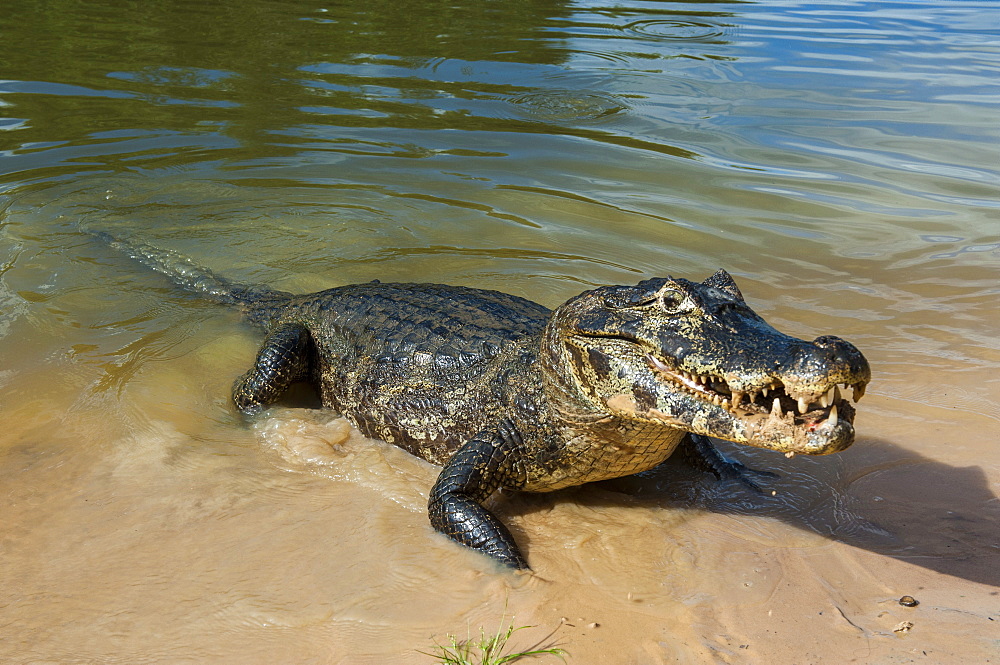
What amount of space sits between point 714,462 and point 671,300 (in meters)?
1.18

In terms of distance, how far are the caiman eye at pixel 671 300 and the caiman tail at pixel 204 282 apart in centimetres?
286

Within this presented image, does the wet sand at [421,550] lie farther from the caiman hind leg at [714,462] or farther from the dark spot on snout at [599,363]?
the dark spot on snout at [599,363]

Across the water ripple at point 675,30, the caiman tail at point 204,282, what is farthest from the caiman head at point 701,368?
the water ripple at point 675,30

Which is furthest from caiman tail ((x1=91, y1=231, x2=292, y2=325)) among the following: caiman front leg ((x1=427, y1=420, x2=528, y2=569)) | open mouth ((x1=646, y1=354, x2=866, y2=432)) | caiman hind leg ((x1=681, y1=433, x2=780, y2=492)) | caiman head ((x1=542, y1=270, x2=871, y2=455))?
open mouth ((x1=646, y1=354, x2=866, y2=432))

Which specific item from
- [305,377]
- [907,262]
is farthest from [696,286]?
[907,262]

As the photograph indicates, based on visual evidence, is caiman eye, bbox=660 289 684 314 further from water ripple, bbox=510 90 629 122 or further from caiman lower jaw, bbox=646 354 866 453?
water ripple, bbox=510 90 629 122

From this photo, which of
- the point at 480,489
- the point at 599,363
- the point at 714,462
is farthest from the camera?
the point at 714,462

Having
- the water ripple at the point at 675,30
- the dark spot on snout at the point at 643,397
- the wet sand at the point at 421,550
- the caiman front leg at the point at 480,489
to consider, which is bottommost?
the wet sand at the point at 421,550

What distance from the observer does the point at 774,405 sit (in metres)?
2.96

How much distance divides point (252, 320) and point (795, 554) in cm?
368

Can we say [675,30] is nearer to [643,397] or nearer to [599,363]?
[599,363]

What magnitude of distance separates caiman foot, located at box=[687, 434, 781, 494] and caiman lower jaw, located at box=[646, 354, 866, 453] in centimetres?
107

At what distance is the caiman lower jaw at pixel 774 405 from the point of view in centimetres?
282

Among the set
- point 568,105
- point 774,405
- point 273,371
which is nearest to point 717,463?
point 774,405
